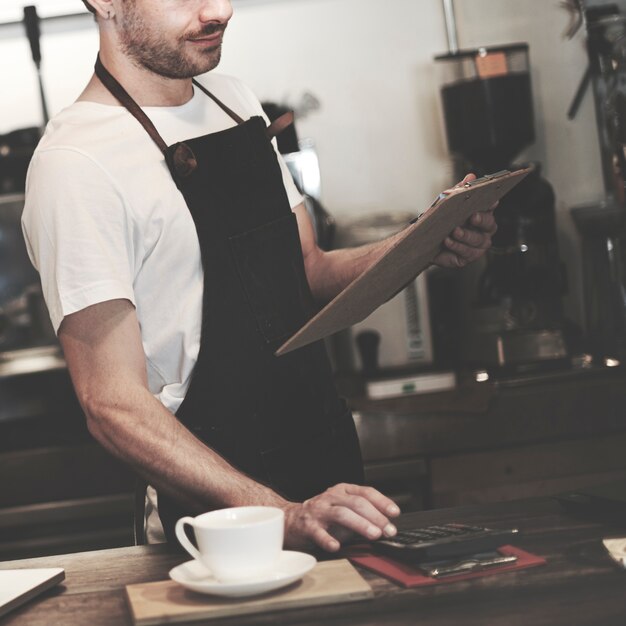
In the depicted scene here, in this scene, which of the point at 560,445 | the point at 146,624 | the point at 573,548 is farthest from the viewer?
the point at 560,445

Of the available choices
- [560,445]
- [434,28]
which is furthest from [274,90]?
[560,445]

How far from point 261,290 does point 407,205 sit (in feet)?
5.12

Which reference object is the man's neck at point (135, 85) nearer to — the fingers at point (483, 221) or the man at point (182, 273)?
the man at point (182, 273)

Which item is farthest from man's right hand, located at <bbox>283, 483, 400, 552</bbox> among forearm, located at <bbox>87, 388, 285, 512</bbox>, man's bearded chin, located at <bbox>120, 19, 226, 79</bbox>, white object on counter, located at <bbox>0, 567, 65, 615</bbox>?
man's bearded chin, located at <bbox>120, 19, 226, 79</bbox>

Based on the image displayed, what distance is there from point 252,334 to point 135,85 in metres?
0.43

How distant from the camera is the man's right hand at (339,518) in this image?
1209mm

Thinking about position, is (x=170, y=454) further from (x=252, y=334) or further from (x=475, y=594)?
(x=475, y=594)

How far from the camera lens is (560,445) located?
257 cm

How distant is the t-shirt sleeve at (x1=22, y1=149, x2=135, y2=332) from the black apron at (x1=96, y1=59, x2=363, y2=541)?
0.13 metres

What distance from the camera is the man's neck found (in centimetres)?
167

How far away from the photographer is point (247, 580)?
1.06 m

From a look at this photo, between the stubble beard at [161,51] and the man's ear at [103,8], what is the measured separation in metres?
0.03

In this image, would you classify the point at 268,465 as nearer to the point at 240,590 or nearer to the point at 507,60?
the point at 240,590

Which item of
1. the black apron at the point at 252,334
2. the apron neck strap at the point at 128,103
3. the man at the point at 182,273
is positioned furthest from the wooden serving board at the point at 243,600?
the apron neck strap at the point at 128,103
